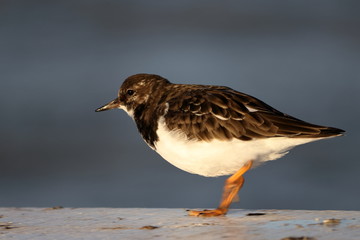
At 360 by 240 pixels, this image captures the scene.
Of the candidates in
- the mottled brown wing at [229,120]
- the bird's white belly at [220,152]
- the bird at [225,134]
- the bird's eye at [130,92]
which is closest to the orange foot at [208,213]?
the bird at [225,134]

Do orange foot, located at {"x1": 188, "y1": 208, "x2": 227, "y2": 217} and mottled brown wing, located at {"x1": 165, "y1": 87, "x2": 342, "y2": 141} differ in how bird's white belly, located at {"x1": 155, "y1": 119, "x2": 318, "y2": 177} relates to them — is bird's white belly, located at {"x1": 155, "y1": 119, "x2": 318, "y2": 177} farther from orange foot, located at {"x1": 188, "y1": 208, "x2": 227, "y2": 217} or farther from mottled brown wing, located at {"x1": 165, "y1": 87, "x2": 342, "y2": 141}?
orange foot, located at {"x1": 188, "y1": 208, "x2": 227, "y2": 217}

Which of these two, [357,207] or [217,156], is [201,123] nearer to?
[217,156]

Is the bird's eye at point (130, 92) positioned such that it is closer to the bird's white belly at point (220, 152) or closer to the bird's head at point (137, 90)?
the bird's head at point (137, 90)

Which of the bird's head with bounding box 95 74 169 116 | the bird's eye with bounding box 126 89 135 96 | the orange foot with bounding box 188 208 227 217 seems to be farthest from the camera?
the bird's eye with bounding box 126 89 135 96

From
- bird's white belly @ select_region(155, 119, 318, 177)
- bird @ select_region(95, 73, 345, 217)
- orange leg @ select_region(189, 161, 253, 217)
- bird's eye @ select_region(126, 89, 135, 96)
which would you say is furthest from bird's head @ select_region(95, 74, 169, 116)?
orange leg @ select_region(189, 161, 253, 217)

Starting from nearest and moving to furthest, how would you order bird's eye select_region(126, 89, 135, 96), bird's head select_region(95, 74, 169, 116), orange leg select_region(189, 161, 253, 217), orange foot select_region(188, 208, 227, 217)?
orange foot select_region(188, 208, 227, 217)
orange leg select_region(189, 161, 253, 217)
bird's head select_region(95, 74, 169, 116)
bird's eye select_region(126, 89, 135, 96)

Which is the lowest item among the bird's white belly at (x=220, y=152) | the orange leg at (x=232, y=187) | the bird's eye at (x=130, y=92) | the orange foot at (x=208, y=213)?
the orange foot at (x=208, y=213)

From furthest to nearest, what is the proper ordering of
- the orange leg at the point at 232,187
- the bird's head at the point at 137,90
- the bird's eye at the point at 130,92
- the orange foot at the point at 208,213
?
the bird's eye at the point at 130,92
the bird's head at the point at 137,90
the orange leg at the point at 232,187
the orange foot at the point at 208,213

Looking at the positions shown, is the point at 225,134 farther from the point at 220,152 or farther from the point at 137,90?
the point at 137,90
